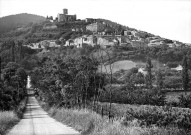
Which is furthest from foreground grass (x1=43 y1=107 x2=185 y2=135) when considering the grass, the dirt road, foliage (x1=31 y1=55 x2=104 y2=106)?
foliage (x1=31 y1=55 x2=104 y2=106)

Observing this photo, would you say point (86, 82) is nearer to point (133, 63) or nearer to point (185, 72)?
point (185, 72)

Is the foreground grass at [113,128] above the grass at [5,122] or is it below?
above

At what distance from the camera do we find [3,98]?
3944 centimetres

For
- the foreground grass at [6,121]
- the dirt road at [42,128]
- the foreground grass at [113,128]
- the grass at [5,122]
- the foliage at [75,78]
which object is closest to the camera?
the foreground grass at [113,128]

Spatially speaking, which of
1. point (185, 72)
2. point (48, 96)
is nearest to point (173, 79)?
point (185, 72)

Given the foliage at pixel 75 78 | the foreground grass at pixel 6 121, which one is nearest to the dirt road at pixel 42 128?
the foreground grass at pixel 6 121

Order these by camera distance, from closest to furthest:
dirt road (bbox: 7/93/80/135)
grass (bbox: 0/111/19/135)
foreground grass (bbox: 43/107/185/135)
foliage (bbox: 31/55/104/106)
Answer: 1. foreground grass (bbox: 43/107/185/135)
2. dirt road (bbox: 7/93/80/135)
3. grass (bbox: 0/111/19/135)
4. foliage (bbox: 31/55/104/106)

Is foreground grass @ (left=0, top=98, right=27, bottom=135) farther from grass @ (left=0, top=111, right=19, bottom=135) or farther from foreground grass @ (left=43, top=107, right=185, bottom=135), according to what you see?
foreground grass @ (left=43, top=107, right=185, bottom=135)

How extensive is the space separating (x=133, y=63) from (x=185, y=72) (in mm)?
78856

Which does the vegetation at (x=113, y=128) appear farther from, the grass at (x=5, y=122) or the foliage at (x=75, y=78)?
the foliage at (x=75, y=78)

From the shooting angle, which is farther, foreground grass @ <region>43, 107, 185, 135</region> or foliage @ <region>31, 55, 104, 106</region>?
foliage @ <region>31, 55, 104, 106</region>

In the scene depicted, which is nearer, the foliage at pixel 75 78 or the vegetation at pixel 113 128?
the vegetation at pixel 113 128

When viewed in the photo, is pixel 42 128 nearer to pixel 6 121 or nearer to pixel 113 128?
pixel 6 121

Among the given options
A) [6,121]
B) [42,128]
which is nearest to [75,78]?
[6,121]
